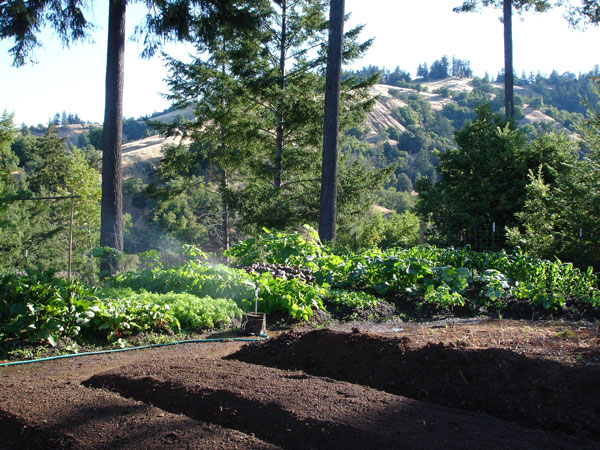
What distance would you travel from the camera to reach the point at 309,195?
690 inches

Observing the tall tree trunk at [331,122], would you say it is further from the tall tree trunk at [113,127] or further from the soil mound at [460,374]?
the soil mound at [460,374]

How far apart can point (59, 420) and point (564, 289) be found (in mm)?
5867

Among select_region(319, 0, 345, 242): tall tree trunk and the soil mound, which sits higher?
select_region(319, 0, 345, 242): tall tree trunk

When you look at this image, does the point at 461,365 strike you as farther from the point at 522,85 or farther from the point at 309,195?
the point at 522,85

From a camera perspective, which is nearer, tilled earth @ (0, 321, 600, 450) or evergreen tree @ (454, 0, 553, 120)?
tilled earth @ (0, 321, 600, 450)

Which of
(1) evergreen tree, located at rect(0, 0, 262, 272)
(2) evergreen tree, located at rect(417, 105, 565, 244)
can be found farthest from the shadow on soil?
(2) evergreen tree, located at rect(417, 105, 565, 244)

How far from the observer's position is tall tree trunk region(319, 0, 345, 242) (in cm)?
1123

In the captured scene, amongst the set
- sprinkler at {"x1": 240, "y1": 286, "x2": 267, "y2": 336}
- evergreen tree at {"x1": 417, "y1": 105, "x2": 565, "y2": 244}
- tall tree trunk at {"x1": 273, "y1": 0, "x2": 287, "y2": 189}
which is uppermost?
tall tree trunk at {"x1": 273, "y1": 0, "x2": 287, "y2": 189}

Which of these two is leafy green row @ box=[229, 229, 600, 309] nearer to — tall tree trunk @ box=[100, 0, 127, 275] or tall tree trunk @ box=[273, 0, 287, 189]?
tall tree trunk @ box=[100, 0, 127, 275]

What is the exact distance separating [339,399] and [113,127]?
7953mm

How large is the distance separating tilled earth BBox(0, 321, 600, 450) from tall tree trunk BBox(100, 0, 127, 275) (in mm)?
5633

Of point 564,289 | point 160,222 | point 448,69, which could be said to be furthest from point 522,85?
point 564,289

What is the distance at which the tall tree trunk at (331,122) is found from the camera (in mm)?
11227

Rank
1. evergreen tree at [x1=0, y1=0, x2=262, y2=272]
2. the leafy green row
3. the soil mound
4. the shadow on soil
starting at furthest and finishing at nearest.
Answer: evergreen tree at [x1=0, y1=0, x2=262, y2=272]
the leafy green row
the soil mound
the shadow on soil
